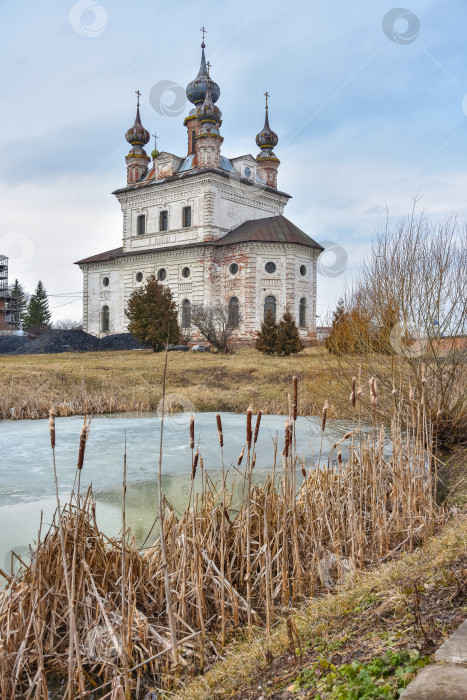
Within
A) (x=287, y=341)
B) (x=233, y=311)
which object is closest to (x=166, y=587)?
(x=287, y=341)

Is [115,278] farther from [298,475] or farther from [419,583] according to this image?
[419,583]

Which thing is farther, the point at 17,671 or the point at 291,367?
the point at 291,367

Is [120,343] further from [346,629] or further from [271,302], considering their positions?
[346,629]

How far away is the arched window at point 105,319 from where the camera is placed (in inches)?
1484

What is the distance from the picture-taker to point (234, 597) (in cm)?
345

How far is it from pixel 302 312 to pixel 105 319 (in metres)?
13.6

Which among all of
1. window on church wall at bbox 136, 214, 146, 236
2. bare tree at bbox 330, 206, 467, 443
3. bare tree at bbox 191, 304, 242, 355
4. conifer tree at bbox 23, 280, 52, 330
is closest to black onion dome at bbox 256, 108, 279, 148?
window on church wall at bbox 136, 214, 146, 236

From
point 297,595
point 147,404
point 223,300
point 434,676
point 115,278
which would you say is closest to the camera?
A: point 434,676

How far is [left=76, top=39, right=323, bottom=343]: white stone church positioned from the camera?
30953 millimetres

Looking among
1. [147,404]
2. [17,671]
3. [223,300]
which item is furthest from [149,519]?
[223,300]

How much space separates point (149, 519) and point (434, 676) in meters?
4.30

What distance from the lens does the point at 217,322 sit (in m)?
29.2

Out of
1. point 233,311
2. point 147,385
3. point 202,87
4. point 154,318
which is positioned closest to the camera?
point 147,385

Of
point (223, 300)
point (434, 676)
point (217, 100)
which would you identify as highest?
point (217, 100)
